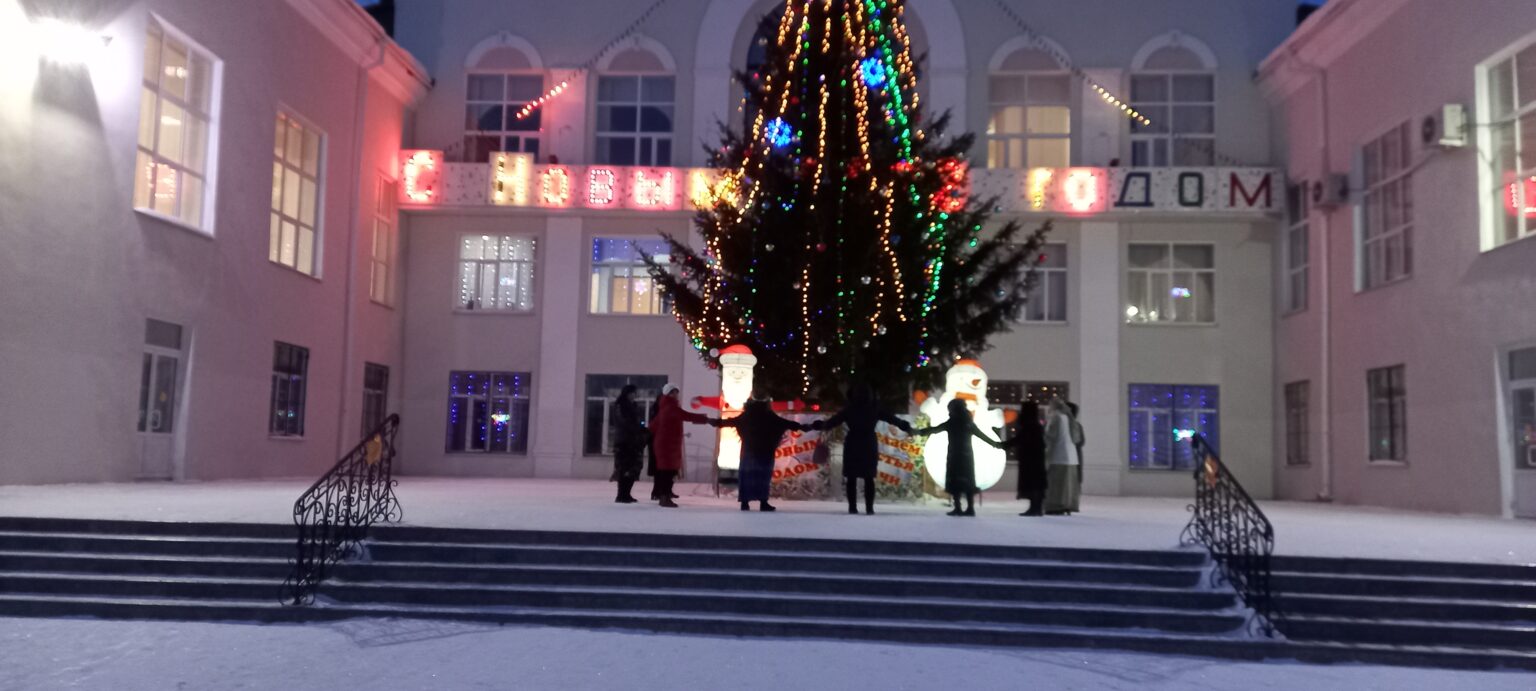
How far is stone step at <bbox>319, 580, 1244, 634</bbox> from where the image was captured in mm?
9898

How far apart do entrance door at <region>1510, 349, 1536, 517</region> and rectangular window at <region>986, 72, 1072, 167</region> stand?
11612mm

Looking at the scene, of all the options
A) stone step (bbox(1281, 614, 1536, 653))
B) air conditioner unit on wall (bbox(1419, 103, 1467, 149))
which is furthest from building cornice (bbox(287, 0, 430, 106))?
stone step (bbox(1281, 614, 1536, 653))

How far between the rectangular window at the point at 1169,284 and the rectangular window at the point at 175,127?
18401mm

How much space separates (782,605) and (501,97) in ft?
72.0

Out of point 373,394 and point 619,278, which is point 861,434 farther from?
→ point 373,394

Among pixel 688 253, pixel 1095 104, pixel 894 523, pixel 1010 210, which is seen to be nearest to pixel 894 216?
pixel 688 253

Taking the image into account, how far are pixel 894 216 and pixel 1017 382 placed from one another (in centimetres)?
1033

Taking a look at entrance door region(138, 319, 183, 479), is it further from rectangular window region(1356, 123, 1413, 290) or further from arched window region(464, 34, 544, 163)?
rectangular window region(1356, 123, 1413, 290)

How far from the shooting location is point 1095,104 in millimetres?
28375

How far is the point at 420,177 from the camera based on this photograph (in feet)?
93.7

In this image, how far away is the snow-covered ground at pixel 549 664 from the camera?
25.6 ft

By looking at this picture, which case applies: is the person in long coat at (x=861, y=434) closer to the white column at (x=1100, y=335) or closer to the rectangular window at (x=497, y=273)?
the white column at (x=1100, y=335)

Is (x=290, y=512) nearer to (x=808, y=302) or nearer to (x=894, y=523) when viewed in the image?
(x=894, y=523)

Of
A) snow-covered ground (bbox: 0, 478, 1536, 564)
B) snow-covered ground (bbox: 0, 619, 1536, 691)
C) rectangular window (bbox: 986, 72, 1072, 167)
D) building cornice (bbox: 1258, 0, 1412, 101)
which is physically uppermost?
building cornice (bbox: 1258, 0, 1412, 101)
